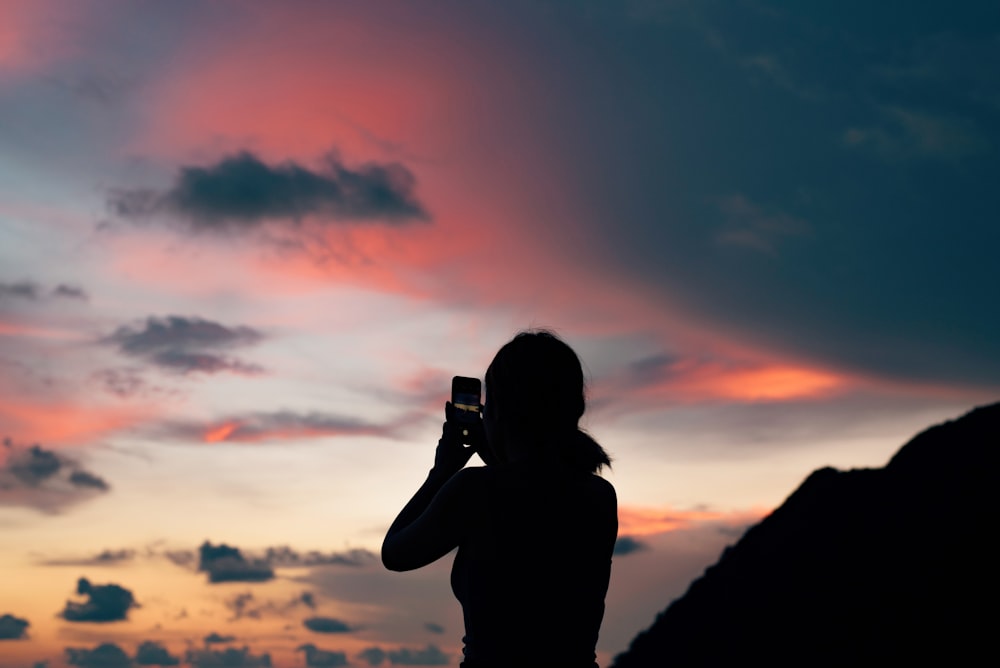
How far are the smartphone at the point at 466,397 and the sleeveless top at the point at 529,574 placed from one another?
1.71 feet

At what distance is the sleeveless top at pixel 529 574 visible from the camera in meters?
3.79

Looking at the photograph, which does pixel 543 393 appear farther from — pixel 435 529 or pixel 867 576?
pixel 867 576

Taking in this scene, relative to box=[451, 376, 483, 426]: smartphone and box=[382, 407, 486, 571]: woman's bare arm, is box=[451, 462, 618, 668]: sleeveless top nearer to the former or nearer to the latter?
box=[382, 407, 486, 571]: woman's bare arm

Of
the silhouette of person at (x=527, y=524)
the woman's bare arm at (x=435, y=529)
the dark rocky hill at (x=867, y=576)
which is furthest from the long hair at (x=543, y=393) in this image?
the dark rocky hill at (x=867, y=576)

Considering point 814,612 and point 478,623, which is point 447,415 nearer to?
point 478,623

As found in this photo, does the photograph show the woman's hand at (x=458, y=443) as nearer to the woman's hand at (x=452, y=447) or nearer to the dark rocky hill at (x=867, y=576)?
the woman's hand at (x=452, y=447)

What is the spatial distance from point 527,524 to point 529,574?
18 centimetres

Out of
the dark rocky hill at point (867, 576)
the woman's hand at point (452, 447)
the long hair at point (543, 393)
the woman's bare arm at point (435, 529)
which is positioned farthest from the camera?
the dark rocky hill at point (867, 576)

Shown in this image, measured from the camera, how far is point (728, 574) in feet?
287

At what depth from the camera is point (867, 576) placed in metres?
75.8

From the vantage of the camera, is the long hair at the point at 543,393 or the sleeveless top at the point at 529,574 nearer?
the sleeveless top at the point at 529,574

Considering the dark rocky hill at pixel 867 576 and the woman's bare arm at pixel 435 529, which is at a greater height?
the dark rocky hill at pixel 867 576

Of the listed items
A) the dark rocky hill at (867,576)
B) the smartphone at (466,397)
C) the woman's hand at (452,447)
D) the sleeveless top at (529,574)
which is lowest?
the sleeveless top at (529,574)

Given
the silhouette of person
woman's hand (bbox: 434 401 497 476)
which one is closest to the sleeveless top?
the silhouette of person
